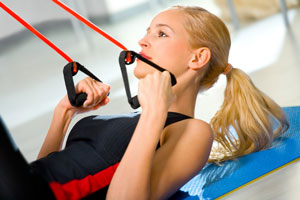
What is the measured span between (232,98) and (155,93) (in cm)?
62

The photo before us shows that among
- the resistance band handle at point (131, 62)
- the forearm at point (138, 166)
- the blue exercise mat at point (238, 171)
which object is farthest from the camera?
the blue exercise mat at point (238, 171)

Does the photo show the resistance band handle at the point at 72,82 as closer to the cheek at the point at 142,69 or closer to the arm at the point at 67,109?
the arm at the point at 67,109

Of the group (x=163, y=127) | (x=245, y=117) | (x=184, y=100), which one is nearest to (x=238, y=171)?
(x=245, y=117)

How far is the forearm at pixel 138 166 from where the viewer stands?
1.50 m

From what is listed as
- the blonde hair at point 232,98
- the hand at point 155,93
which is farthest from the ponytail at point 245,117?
the hand at point 155,93

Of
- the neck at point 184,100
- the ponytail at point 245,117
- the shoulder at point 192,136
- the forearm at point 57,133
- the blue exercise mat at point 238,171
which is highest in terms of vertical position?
the forearm at point 57,133

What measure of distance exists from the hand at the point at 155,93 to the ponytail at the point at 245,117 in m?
0.57

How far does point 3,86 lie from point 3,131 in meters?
4.30

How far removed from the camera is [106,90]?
80.9 inches

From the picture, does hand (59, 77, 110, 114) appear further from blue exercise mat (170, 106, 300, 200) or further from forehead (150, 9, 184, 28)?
blue exercise mat (170, 106, 300, 200)

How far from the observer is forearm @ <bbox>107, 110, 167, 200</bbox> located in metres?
1.50

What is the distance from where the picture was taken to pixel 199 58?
1989 mm

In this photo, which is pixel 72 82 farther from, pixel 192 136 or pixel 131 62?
pixel 192 136

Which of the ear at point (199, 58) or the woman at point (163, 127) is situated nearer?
the woman at point (163, 127)
